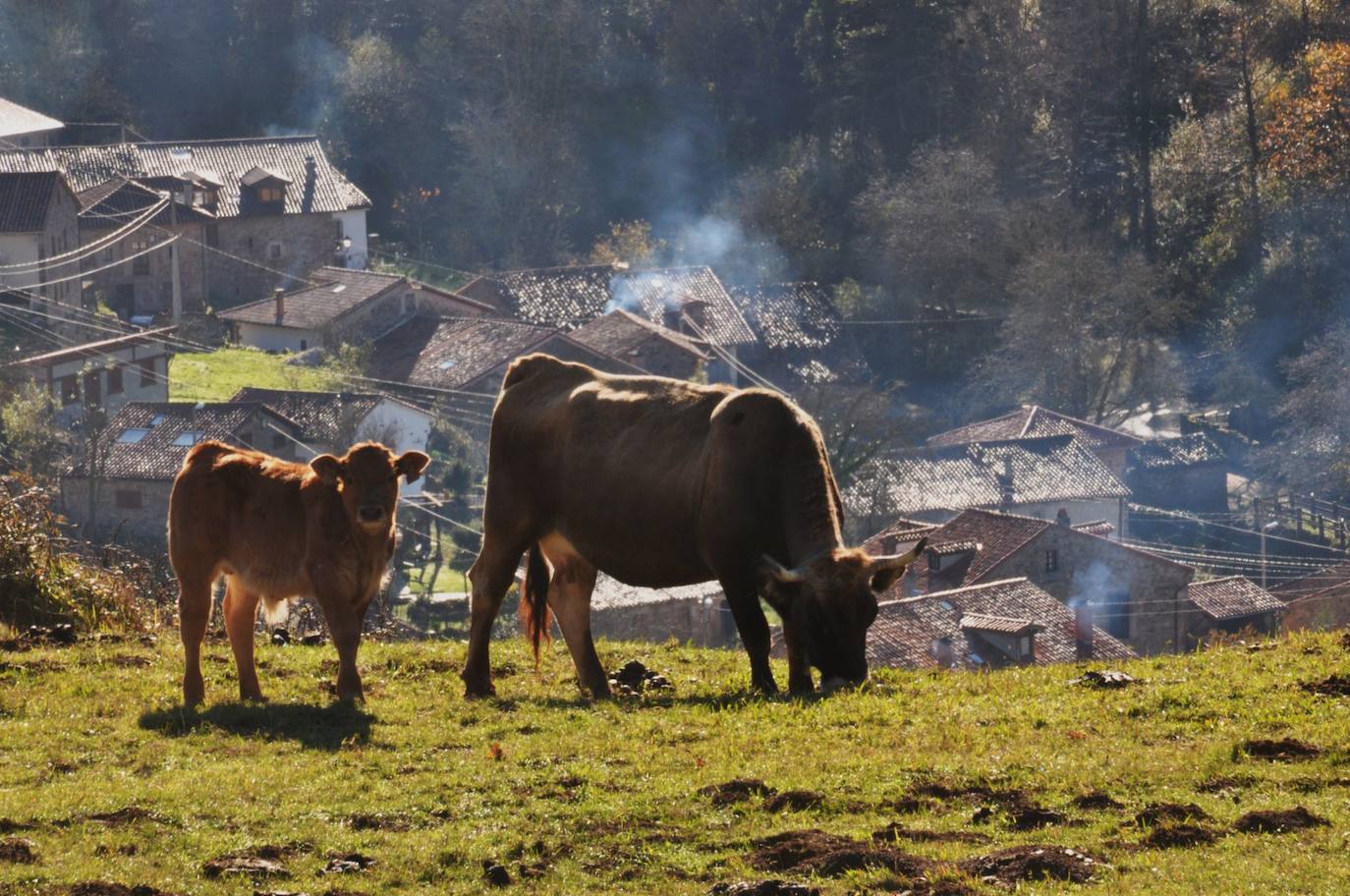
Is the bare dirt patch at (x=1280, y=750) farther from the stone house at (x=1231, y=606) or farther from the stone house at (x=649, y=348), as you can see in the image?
the stone house at (x=649, y=348)

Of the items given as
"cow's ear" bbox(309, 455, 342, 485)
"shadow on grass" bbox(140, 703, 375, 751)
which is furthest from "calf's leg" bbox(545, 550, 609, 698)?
"cow's ear" bbox(309, 455, 342, 485)

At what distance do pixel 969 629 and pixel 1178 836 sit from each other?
3261cm

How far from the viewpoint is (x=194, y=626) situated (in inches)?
555

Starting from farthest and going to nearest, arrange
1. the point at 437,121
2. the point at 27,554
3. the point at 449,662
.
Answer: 1. the point at 437,121
2. the point at 27,554
3. the point at 449,662

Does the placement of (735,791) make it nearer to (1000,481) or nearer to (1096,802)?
(1096,802)

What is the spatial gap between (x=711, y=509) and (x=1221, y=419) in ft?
201

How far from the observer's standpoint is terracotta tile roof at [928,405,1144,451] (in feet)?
219

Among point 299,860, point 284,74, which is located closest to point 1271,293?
point 284,74

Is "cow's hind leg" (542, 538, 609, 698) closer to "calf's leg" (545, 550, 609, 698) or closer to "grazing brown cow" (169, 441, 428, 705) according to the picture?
"calf's leg" (545, 550, 609, 698)

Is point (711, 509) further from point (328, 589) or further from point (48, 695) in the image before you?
point (48, 695)

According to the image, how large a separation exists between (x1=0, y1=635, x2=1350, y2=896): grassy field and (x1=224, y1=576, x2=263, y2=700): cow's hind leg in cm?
→ 23

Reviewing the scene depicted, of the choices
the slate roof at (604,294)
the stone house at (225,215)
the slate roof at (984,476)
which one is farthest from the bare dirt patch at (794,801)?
the stone house at (225,215)

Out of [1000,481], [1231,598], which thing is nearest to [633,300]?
[1000,481]

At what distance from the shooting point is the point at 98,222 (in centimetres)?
8019
